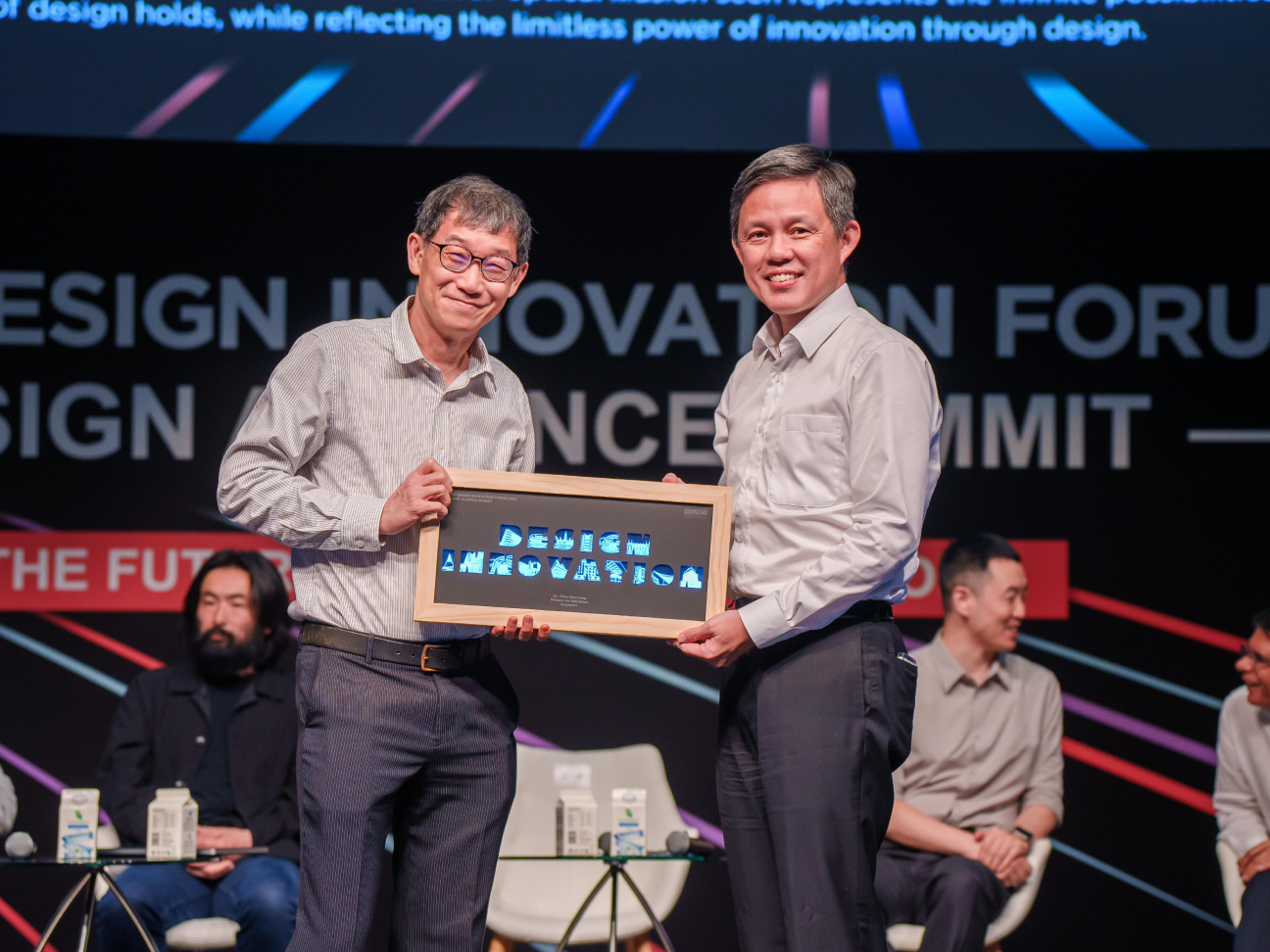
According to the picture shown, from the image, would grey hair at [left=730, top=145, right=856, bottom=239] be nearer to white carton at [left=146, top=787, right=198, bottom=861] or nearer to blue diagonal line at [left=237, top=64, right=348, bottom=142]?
white carton at [left=146, top=787, right=198, bottom=861]

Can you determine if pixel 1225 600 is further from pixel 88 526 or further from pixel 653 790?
pixel 88 526

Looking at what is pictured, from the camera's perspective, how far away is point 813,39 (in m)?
4.79

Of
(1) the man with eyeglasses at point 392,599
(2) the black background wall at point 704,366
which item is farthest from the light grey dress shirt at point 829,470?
(2) the black background wall at point 704,366

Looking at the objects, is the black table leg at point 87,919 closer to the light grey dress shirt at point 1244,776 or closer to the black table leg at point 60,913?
the black table leg at point 60,913

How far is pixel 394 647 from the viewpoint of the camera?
2426 mm

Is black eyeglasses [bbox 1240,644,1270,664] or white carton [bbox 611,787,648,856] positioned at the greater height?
black eyeglasses [bbox 1240,644,1270,664]

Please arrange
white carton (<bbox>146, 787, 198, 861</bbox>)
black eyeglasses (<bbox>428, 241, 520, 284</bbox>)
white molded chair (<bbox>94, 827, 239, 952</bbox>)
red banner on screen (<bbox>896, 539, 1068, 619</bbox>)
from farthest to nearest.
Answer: red banner on screen (<bbox>896, 539, 1068, 619</bbox>) → white molded chair (<bbox>94, 827, 239, 952</bbox>) → white carton (<bbox>146, 787, 198, 861</bbox>) → black eyeglasses (<bbox>428, 241, 520, 284</bbox>)

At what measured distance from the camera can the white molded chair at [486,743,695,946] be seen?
13.8 ft

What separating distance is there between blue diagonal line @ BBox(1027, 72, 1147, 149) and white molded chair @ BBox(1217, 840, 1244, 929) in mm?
2602

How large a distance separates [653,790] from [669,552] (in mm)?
2336

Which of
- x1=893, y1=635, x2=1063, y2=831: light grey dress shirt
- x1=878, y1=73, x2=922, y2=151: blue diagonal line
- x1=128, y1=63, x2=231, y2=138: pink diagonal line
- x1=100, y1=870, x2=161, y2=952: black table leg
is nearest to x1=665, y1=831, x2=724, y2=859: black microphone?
x1=893, y1=635, x2=1063, y2=831: light grey dress shirt

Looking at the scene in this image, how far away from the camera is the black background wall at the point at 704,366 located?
192 inches

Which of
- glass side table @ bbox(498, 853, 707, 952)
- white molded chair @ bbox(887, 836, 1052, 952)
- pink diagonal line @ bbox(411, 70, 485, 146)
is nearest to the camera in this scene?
glass side table @ bbox(498, 853, 707, 952)

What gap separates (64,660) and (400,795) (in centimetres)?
300
